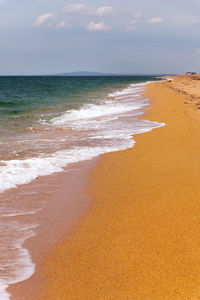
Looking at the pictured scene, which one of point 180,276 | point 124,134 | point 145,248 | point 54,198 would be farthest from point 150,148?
point 180,276

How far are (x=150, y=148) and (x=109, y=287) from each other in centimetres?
553

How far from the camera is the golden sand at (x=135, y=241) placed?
2.80 metres

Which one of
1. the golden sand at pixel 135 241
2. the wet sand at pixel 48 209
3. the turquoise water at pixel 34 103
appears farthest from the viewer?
the turquoise water at pixel 34 103

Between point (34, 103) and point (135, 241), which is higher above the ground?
point (34, 103)

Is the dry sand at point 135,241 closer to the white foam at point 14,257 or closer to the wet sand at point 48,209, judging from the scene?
the wet sand at point 48,209

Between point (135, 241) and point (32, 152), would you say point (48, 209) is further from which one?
point (32, 152)

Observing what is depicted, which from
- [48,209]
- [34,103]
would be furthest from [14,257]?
[34,103]

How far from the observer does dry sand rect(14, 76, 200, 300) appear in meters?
2.80

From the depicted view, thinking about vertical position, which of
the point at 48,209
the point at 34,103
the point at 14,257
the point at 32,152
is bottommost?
the point at 14,257

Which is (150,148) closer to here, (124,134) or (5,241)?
(124,134)

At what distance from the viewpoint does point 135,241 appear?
11.7ft

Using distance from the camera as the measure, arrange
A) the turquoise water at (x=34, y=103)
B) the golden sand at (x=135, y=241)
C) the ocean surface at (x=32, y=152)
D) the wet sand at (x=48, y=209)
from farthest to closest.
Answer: the turquoise water at (x=34, y=103)
the ocean surface at (x=32, y=152)
the wet sand at (x=48, y=209)
the golden sand at (x=135, y=241)

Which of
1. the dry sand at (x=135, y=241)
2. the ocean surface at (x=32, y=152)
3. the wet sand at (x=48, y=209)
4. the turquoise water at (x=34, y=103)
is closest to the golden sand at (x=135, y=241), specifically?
the dry sand at (x=135, y=241)

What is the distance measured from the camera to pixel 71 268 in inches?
123
